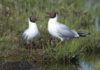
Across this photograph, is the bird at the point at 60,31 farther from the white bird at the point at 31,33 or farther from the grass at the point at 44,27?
the white bird at the point at 31,33

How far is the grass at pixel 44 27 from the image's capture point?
33.5ft

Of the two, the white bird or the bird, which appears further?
the bird

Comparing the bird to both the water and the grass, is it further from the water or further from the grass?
the water

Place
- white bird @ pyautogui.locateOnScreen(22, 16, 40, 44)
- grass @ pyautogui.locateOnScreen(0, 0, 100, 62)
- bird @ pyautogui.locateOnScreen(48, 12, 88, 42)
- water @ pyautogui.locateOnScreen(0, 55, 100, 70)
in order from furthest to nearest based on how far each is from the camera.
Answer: bird @ pyautogui.locateOnScreen(48, 12, 88, 42) → white bird @ pyautogui.locateOnScreen(22, 16, 40, 44) → grass @ pyautogui.locateOnScreen(0, 0, 100, 62) → water @ pyautogui.locateOnScreen(0, 55, 100, 70)

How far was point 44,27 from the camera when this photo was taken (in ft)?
37.8

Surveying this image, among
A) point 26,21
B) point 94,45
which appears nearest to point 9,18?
point 26,21

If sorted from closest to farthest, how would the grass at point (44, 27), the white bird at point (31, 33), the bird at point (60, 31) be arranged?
the grass at point (44, 27) < the white bird at point (31, 33) < the bird at point (60, 31)

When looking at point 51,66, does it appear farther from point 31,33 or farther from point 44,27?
point 44,27

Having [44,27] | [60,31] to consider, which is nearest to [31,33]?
[60,31]

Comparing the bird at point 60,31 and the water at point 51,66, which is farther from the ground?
the bird at point 60,31

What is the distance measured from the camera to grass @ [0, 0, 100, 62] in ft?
33.5

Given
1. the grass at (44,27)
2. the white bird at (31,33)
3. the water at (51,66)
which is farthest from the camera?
the white bird at (31,33)

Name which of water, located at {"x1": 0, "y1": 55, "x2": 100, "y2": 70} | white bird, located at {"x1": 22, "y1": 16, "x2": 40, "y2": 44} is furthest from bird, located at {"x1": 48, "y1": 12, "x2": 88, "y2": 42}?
water, located at {"x1": 0, "y1": 55, "x2": 100, "y2": 70}

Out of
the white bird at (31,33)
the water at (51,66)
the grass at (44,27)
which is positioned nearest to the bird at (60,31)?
the grass at (44,27)
